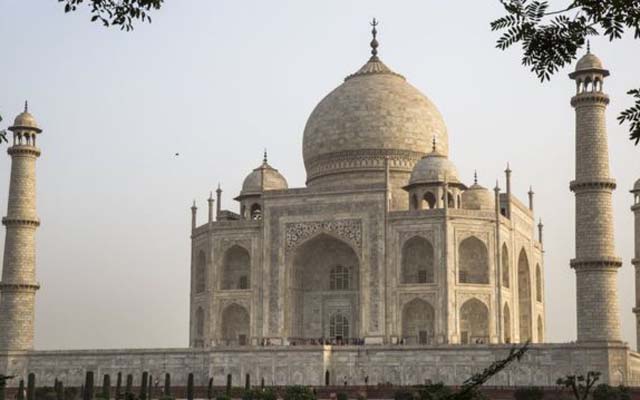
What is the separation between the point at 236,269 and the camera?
1208 inches

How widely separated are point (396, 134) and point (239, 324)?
24.9 ft

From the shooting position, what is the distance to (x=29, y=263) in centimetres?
2864

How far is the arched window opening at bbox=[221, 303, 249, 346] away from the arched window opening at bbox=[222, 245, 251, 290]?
0.68 metres

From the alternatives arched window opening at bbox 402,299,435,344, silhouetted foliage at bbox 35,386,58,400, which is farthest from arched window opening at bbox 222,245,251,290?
silhouetted foliage at bbox 35,386,58,400

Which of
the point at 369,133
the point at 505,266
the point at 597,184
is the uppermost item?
the point at 369,133

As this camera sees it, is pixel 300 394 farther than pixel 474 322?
No

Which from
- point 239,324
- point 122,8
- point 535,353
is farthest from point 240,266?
point 122,8

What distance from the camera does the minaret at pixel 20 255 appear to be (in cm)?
2830

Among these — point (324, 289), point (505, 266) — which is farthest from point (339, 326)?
point (505, 266)

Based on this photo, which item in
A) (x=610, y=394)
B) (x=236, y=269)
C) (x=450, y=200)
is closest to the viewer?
(x=610, y=394)

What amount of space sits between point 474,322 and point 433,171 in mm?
4342

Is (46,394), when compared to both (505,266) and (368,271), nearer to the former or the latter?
(368,271)

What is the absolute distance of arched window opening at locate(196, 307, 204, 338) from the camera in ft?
101

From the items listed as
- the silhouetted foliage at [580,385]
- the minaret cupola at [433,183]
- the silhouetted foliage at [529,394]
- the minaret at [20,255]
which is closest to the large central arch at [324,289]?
the minaret cupola at [433,183]
